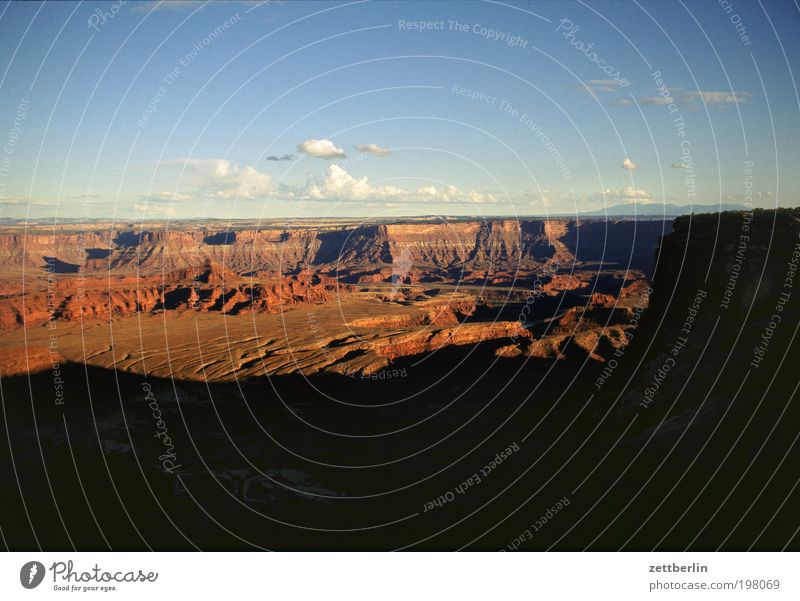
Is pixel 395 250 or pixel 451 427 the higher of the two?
pixel 395 250

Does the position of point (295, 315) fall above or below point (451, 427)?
above

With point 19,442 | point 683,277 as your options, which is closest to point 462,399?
point 683,277

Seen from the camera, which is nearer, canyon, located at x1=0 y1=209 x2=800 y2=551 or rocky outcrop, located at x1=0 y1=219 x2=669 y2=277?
canyon, located at x1=0 y1=209 x2=800 y2=551

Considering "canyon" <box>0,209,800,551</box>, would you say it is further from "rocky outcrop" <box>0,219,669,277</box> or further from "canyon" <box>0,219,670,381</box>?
"rocky outcrop" <box>0,219,669,277</box>

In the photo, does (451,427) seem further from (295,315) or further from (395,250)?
(395,250)

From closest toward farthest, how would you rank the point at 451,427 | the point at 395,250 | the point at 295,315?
the point at 451,427, the point at 295,315, the point at 395,250

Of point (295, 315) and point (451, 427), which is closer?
point (451, 427)

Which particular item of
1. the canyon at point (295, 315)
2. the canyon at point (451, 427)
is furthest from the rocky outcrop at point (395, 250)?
the canyon at point (451, 427)

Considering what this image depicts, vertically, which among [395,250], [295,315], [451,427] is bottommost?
[451,427]

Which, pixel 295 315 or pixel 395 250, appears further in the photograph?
pixel 395 250

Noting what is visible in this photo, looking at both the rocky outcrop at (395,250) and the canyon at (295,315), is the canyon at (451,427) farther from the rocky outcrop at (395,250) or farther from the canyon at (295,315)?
the rocky outcrop at (395,250)

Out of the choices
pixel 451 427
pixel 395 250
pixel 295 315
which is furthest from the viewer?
pixel 395 250

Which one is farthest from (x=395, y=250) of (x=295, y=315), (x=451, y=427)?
(x=451, y=427)

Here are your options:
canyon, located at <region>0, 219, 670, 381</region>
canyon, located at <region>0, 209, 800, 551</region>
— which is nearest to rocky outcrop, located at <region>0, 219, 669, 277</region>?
canyon, located at <region>0, 219, 670, 381</region>
